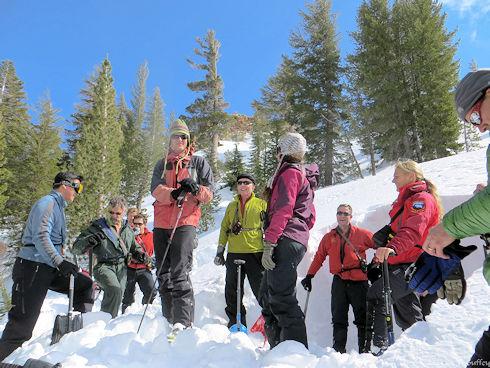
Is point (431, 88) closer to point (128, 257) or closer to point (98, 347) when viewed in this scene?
point (128, 257)

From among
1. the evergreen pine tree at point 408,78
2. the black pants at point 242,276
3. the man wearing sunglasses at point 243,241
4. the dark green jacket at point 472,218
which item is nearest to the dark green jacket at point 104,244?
the man wearing sunglasses at point 243,241

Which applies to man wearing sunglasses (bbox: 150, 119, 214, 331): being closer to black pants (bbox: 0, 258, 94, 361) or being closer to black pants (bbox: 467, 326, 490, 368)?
black pants (bbox: 0, 258, 94, 361)

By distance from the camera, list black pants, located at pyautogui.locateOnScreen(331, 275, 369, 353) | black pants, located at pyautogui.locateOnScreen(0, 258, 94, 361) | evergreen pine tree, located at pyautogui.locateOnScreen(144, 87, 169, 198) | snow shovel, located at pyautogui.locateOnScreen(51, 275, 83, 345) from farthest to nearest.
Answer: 1. evergreen pine tree, located at pyautogui.locateOnScreen(144, 87, 169, 198)
2. black pants, located at pyautogui.locateOnScreen(331, 275, 369, 353)
3. black pants, located at pyautogui.locateOnScreen(0, 258, 94, 361)
4. snow shovel, located at pyautogui.locateOnScreen(51, 275, 83, 345)

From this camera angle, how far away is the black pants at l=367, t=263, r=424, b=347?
3.23 metres

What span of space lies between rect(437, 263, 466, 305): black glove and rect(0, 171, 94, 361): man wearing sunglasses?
355 centimetres

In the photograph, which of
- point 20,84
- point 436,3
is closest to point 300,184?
point 436,3

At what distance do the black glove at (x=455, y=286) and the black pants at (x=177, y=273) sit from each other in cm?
243

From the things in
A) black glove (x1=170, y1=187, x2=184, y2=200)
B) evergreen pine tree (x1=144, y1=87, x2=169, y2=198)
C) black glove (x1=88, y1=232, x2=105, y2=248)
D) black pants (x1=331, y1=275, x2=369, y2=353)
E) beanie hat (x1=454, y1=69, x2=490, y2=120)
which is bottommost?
black pants (x1=331, y1=275, x2=369, y2=353)

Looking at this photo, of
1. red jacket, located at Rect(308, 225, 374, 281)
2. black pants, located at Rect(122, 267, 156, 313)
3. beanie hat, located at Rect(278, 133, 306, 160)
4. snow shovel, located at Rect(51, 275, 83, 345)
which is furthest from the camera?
black pants, located at Rect(122, 267, 156, 313)

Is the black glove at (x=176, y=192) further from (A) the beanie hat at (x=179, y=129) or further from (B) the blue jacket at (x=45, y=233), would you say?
(B) the blue jacket at (x=45, y=233)

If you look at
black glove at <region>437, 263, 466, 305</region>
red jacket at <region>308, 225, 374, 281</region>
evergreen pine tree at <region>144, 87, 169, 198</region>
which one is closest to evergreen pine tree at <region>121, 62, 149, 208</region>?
evergreen pine tree at <region>144, 87, 169, 198</region>

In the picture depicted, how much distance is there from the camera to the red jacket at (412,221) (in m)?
3.08

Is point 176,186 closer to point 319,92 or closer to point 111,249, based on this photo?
point 111,249

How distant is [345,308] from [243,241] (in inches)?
71.2
